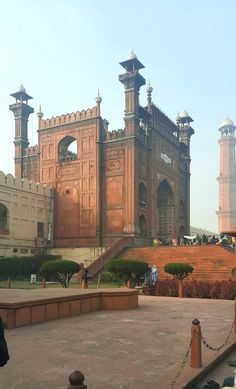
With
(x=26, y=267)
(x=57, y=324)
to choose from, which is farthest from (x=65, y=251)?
(x=57, y=324)

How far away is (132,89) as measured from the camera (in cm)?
3212

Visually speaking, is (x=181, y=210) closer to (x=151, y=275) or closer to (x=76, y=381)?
(x=151, y=275)

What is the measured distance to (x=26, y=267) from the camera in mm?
25234

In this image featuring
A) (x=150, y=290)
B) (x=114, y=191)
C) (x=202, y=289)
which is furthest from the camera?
(x=114, y=191)

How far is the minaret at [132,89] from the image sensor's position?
105 feet

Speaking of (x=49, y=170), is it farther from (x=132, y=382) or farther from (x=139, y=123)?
(x=132, y=382)

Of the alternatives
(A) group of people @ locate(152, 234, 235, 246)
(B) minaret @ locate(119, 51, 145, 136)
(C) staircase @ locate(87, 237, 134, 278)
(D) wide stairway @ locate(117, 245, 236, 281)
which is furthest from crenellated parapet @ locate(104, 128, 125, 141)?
(D) wide stairway @ locate(117, 245, 236, 281)

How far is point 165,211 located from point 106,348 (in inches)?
1354

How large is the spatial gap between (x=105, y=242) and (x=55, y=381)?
27.4 meters

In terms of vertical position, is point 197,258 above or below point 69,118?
below

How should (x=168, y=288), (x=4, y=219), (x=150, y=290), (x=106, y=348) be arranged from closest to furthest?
(x=106, y=348)
(x=168, y=288)
(x=150, y=290)
(x=4, y=219)

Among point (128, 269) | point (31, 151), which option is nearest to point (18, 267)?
point (128, 269)

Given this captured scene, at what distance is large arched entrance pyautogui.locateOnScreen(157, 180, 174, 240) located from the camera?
39656mm

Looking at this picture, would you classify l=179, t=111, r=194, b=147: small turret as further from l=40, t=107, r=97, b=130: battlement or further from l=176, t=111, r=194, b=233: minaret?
l=40, t=107, r=97, b=130: battlement
